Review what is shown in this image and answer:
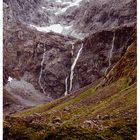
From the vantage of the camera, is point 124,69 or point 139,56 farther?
point 124,69

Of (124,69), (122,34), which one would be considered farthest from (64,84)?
(124,69)

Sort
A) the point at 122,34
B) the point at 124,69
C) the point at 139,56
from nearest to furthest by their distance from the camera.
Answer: the point at 139,56 < the point at 124,69 < the point at 122,34


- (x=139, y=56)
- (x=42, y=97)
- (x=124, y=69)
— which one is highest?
(x=42, y=97)

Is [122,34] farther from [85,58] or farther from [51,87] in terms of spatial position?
[51,87]

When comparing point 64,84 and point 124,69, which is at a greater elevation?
point 64,84

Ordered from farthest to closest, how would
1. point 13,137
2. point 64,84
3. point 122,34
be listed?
1. point 64,84
2. point 122,34
3. point 13,137

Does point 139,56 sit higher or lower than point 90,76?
lower

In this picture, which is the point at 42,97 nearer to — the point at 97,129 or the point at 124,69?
the point at 124,69

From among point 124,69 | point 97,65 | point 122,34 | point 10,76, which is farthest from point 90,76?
point 124,69

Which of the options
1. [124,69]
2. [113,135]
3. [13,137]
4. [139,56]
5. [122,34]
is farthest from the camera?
[122,34]
